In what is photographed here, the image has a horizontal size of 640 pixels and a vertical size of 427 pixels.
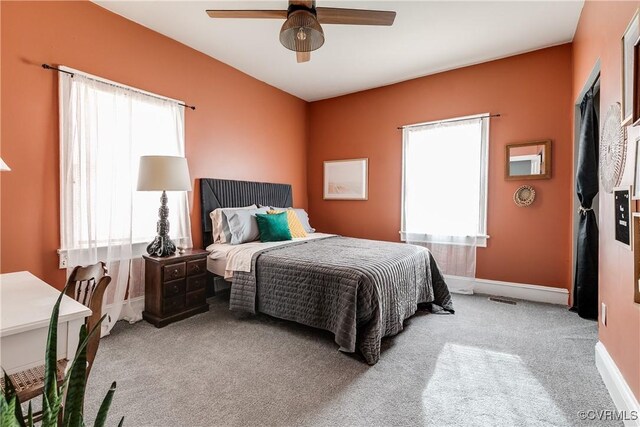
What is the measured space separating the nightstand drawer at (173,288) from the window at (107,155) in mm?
491

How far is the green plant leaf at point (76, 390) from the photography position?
748 millimetres

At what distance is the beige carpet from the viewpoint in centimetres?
167

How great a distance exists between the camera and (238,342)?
8.24 feet

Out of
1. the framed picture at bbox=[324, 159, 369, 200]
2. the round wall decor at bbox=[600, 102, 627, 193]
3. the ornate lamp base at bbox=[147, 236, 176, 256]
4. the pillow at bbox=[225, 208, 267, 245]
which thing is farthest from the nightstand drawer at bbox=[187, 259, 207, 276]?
the round wall decor at bbox=[600, 102, 627, 193]

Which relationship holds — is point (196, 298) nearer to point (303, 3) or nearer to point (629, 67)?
point (303, 3)

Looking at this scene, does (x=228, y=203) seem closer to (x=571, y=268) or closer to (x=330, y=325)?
(x=330, y=325)

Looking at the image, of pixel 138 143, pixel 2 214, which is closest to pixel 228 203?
pixel 138 143

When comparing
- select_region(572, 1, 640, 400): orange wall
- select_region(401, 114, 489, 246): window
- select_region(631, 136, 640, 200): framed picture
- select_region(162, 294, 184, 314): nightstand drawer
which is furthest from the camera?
select_region(401, 114, 489, 246): window

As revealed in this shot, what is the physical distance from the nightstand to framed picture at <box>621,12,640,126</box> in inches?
133

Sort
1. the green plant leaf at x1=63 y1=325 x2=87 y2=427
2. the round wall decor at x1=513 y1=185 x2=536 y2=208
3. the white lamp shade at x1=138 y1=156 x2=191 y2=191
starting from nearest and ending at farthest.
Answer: the green plant leaf at x1=63 y1=325 x2=87 y2=427 < the white lamp shade at x1=138 y1=156 x2=191 y2=191 < the round wall decor at x1=513 y1=185 x2=536 y2=208

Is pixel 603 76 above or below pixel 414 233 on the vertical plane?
above

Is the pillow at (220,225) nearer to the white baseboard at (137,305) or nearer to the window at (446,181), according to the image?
the white baseboard at (137,305)

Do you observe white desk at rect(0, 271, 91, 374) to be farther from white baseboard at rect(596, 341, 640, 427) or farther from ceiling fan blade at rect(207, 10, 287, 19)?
white baseboard at rect(596, 341, 640, 427)

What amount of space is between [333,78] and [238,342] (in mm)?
3628
